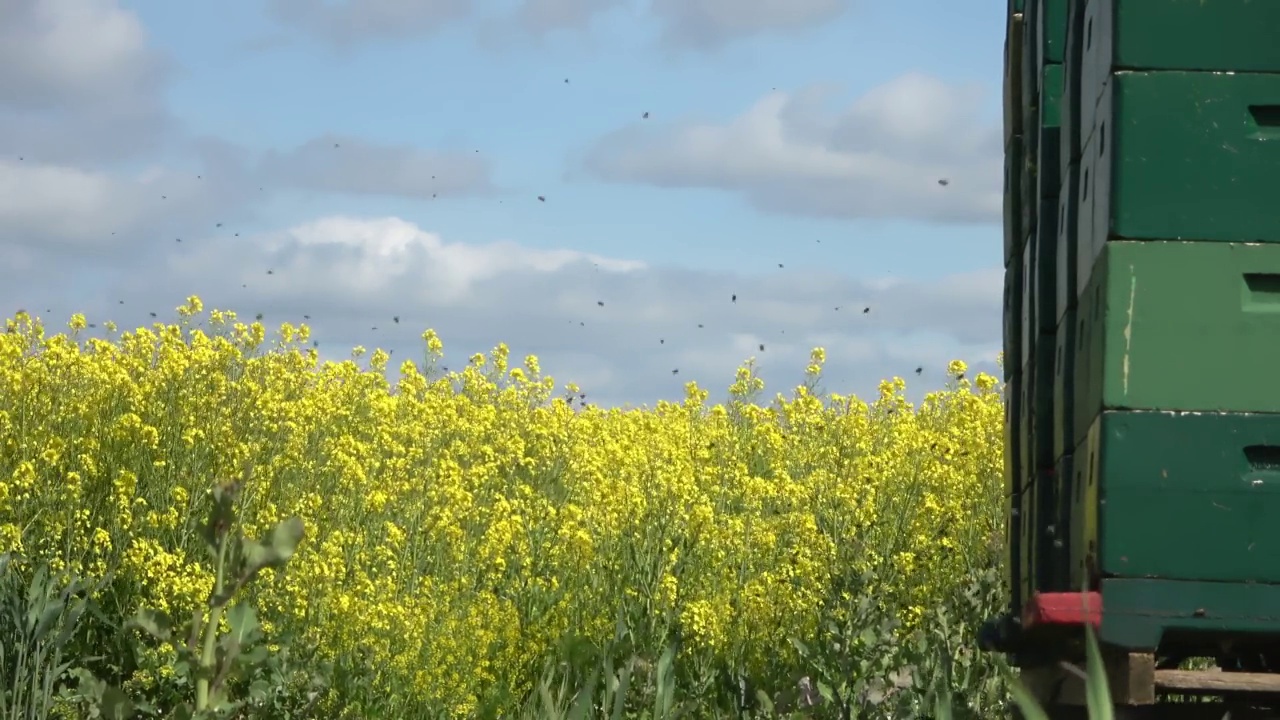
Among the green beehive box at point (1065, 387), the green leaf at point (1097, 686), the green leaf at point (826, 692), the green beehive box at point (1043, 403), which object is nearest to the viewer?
the green leaf at point (1097, 686)

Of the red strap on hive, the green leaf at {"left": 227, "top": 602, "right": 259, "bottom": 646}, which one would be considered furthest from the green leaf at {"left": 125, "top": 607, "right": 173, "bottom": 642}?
the red strap on hive

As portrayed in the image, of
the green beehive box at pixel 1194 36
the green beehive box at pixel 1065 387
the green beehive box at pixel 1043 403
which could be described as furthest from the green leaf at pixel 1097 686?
the green beehive box at pixel 1043 403

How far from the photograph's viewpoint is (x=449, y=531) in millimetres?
6395

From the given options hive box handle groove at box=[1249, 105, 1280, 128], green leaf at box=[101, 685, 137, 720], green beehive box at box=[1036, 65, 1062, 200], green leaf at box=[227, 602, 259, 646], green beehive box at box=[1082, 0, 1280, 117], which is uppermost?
green beehive box at box=[1036, 65, 1062, 200]

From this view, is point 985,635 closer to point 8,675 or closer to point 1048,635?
point 1048,635

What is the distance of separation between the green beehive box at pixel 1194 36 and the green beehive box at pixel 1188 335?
46 cm

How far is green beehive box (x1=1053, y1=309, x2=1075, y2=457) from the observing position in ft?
14.5

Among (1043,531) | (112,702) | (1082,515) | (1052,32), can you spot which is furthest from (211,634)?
(1052,32)

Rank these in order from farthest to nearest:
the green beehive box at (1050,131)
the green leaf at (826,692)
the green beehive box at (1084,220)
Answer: the green leaf at (826,692)
the green beehive box at (1050,131)
the green beehive box at (1084,220)

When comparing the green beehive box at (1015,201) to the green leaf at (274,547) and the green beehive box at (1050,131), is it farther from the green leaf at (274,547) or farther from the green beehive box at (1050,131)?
the green leaf at (274,547)

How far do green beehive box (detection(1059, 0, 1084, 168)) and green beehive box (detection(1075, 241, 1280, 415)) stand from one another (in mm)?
793

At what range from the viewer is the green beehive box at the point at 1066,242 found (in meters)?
4.50

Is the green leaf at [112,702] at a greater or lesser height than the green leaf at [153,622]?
lesser

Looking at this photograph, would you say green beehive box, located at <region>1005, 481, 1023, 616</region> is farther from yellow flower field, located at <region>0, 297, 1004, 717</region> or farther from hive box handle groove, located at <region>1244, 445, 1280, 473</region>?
hive box handle groove, located at <region>1244, 445, 1280, 473</region>
